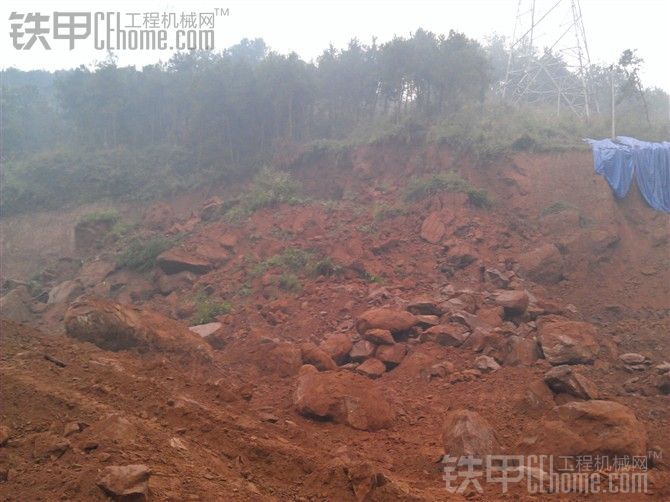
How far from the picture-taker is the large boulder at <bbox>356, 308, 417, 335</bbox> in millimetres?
7324

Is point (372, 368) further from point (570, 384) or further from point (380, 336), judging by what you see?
point (570, 384)

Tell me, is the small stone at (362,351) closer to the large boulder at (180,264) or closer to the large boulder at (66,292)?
the large boulder at (180,264)

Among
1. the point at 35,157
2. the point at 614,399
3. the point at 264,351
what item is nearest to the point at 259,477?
the point at 264,351

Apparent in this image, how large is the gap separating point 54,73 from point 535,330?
4106 centimetres

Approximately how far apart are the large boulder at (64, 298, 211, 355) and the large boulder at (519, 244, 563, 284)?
6.75 metres

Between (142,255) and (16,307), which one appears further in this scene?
(142,255)

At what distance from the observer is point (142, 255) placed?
12.5 meters

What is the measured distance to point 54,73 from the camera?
123 feet

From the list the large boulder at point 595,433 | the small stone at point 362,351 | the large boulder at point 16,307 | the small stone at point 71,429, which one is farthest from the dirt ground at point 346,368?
the small stone at point 362,351

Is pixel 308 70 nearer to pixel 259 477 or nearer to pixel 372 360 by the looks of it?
pixel 372 360

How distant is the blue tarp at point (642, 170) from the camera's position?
40.1 feet

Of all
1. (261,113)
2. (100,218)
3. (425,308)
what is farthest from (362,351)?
(261,113)

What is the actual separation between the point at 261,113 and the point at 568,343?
16173mm

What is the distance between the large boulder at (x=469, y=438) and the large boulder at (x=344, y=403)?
84 cm
